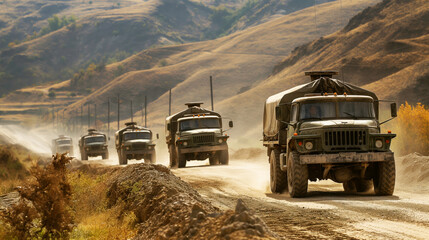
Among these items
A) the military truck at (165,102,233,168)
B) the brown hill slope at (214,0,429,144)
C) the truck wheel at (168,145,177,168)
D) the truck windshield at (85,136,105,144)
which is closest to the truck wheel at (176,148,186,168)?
the military truck at (165,102,233,168)

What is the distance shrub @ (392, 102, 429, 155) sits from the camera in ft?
125

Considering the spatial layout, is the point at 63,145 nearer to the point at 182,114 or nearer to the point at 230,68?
the point at 182,114

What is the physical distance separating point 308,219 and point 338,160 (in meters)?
4.01

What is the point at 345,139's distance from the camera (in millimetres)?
15766

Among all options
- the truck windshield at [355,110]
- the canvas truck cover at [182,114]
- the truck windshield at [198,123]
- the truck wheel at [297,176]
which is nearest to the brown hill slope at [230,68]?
the canvas truck cover at [182,114]

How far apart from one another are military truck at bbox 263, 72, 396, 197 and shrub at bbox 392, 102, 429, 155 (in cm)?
2095

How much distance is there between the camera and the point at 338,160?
15469 millimetres

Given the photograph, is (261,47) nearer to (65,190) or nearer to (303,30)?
(303,30)

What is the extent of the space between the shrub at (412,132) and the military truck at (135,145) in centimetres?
1546

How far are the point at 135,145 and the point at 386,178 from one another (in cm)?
2925

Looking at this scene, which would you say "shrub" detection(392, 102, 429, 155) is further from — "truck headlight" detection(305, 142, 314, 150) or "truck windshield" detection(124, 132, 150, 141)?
"truck headlight" detection(305, 142, 314, 150)

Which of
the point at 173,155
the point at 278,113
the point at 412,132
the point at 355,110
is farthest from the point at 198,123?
the point at 355,110

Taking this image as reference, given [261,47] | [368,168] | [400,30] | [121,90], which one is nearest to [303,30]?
[261,47]

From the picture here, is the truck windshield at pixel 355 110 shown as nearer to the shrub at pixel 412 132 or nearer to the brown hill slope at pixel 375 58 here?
the shrub at pixel 412 132
